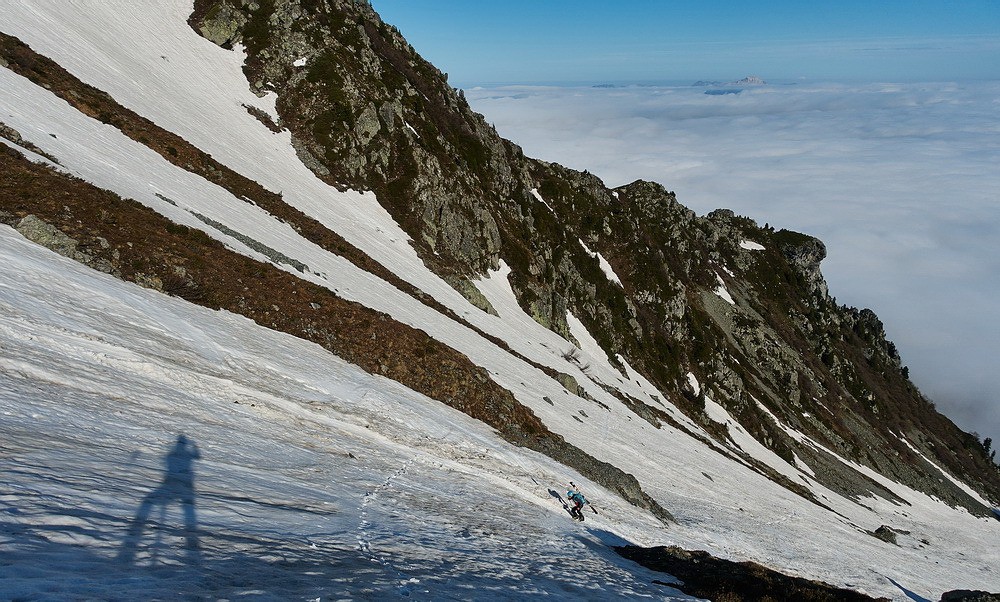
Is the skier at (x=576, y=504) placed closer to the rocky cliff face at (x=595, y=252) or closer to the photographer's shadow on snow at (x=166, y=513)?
the photographer's shadow on snow at (x=166, y=513)

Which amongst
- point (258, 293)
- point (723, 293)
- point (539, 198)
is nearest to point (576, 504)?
point (258, 293)

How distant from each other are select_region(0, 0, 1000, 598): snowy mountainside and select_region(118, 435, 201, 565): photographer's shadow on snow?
4.1 inches

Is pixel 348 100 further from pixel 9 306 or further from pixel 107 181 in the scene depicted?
pixel 9 306

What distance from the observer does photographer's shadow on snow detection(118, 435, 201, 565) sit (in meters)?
8.29

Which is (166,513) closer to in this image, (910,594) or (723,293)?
(910,594)

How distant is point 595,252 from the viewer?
109438mm

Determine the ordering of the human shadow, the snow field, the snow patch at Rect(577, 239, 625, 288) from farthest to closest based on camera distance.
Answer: the snow patch at Rect(577, 239, 625, 288)
the human shadow
the snow field

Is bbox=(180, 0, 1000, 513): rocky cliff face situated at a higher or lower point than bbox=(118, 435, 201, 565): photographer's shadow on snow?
higher

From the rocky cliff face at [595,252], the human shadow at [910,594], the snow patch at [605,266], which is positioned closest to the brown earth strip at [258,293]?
the human shadow at [910,594]

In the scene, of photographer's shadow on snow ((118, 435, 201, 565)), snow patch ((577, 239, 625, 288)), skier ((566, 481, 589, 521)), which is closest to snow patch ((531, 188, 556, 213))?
snow patch ((577, 239, 625, 288))

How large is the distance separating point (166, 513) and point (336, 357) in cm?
1620

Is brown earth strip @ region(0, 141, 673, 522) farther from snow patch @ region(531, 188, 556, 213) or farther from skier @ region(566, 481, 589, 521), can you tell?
snow patch @ region(531, 188, 556, 213)

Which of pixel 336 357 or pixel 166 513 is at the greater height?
pixel 336 357

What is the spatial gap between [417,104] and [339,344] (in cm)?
6650
